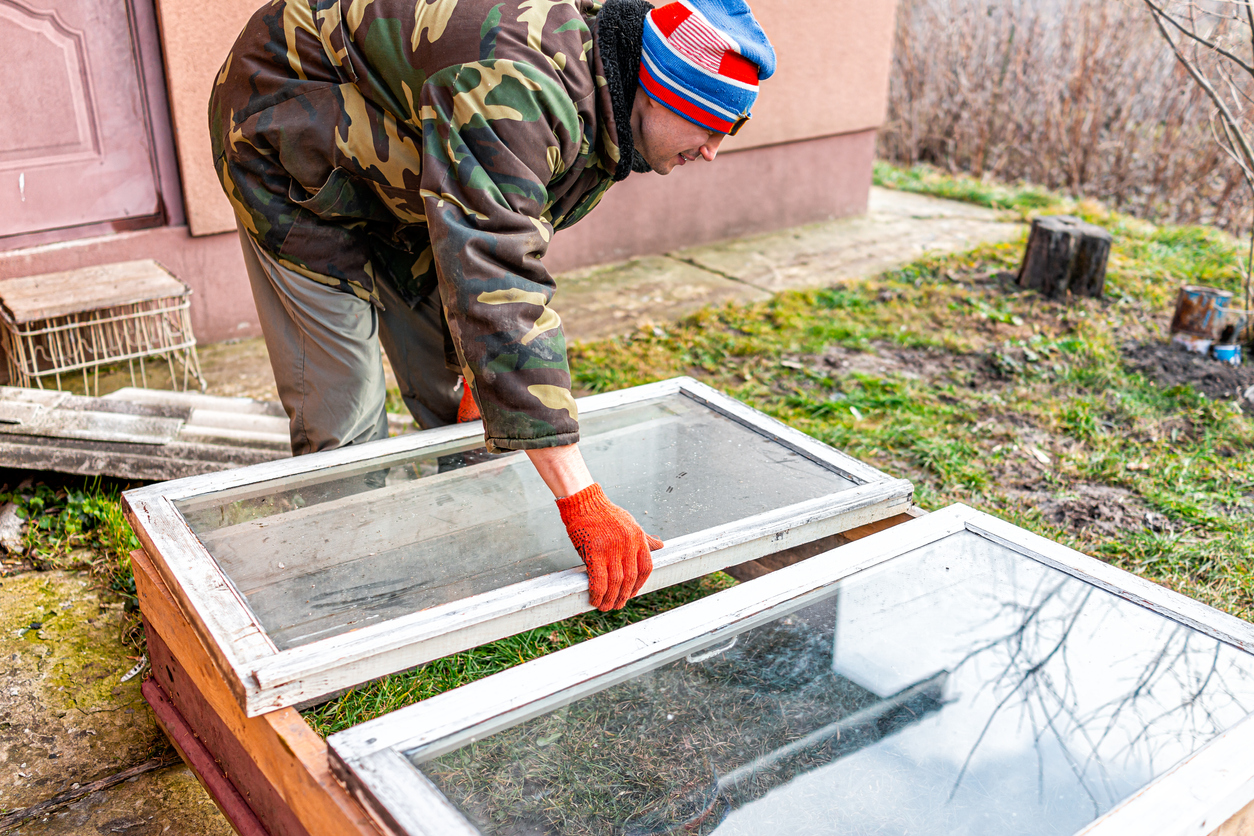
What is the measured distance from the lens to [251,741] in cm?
149

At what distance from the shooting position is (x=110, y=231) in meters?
3.80

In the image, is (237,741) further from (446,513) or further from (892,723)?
(892,723)

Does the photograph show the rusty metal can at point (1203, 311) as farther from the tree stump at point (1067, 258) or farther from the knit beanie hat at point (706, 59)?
the knit beanie hat at point (706, 59)

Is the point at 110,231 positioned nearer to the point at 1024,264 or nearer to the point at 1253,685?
the point at 1253,685

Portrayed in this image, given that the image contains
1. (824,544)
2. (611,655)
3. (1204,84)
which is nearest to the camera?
(611,655)

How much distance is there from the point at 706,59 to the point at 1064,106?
6.96m

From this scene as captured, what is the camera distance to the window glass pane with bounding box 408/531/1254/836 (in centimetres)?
138

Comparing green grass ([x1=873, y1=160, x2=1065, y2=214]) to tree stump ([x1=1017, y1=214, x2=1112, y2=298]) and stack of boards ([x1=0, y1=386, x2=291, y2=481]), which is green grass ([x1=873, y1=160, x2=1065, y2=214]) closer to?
tree stump ([x1=1017, y1=214, x2=1112, y2=298])

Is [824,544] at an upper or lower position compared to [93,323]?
lower

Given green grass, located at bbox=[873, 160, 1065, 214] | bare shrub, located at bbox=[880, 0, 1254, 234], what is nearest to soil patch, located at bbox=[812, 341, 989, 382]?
green grass, located at bbox=[873, 160, 1065, 214]

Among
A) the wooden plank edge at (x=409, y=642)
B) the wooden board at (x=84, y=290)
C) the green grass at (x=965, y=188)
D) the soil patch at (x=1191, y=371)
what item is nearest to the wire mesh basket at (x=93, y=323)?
the wooden board at (x=84, y=290)

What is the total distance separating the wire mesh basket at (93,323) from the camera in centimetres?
325

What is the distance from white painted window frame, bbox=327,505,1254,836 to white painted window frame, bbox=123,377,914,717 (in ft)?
0.57

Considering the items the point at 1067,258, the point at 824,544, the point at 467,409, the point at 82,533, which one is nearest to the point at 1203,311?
the point at 1067,258
